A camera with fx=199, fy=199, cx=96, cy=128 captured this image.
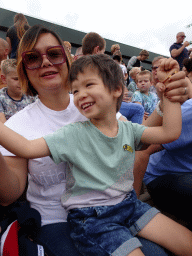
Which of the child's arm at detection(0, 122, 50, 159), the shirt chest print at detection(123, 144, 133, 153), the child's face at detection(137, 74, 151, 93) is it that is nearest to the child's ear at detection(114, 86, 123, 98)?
the shirt chest print at detection(123, 144, 133, 153)

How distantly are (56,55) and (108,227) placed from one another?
3.47 feet

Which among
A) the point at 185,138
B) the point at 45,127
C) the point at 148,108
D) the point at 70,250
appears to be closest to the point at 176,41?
the point at 148,108

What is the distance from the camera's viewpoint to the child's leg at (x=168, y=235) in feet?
3.48

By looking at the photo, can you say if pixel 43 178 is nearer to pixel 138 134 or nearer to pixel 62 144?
pixel 62 144

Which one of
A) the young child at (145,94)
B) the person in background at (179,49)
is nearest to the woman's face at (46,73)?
the young child at (145,94)

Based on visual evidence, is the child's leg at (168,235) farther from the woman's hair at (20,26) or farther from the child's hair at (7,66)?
the woman's hair at (20,26)

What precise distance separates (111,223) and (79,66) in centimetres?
87

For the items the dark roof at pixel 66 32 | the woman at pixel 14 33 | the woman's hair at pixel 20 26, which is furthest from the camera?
the dark roof at pixel 66 32

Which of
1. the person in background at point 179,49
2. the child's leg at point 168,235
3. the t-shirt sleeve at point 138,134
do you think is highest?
the person in background at point 179,49

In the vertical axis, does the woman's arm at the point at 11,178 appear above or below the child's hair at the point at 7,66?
below

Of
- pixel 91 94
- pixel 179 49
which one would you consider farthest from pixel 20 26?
pixel 179 49

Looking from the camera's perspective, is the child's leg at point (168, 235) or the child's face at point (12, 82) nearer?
the child's leg at point (168, 235)

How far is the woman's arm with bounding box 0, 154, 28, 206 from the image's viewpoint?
0.95 metres

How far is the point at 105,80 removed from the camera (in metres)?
1.17
